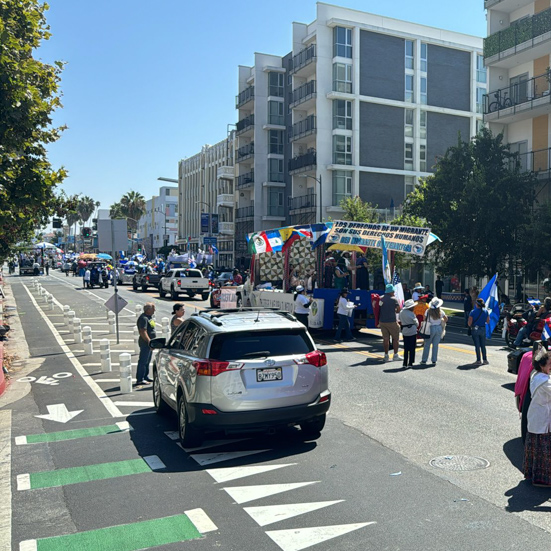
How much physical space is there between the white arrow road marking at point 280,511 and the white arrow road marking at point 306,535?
0.29m

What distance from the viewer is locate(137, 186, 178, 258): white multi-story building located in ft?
391

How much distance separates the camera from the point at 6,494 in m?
6.88

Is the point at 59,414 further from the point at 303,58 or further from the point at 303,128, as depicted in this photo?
the point at 303,58

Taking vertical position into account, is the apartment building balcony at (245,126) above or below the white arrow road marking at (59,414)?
above

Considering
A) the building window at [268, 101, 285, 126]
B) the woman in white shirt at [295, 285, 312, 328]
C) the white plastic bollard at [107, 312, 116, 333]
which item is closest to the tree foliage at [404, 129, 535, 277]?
the woman in white shirt at [295, 285, 312, 328]

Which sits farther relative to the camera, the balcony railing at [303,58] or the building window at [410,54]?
the building window at [410,54]

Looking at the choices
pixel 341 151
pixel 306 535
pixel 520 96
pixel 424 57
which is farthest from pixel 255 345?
pixel 424 57

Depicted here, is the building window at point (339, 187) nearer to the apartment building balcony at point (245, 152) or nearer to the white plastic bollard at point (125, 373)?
the apartment building balcony at point (245, 152)

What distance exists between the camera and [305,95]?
54.5 metres

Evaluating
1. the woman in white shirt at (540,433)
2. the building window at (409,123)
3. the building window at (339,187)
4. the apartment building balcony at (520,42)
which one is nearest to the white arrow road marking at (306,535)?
the woman in white shirt at (540,433)

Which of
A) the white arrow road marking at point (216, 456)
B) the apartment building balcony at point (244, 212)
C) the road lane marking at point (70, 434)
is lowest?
the road lane marking at point (70, 434)

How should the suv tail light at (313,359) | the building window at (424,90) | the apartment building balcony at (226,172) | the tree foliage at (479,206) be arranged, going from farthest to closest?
1. the apartment building balcony at (226,172)
2. the building window at (424,90)
3. the tree foliage at (479,206)
4. the suv tail light at (313,359)

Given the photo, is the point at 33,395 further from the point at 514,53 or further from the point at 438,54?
the point at 438,54

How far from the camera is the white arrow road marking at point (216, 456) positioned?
782 cm
